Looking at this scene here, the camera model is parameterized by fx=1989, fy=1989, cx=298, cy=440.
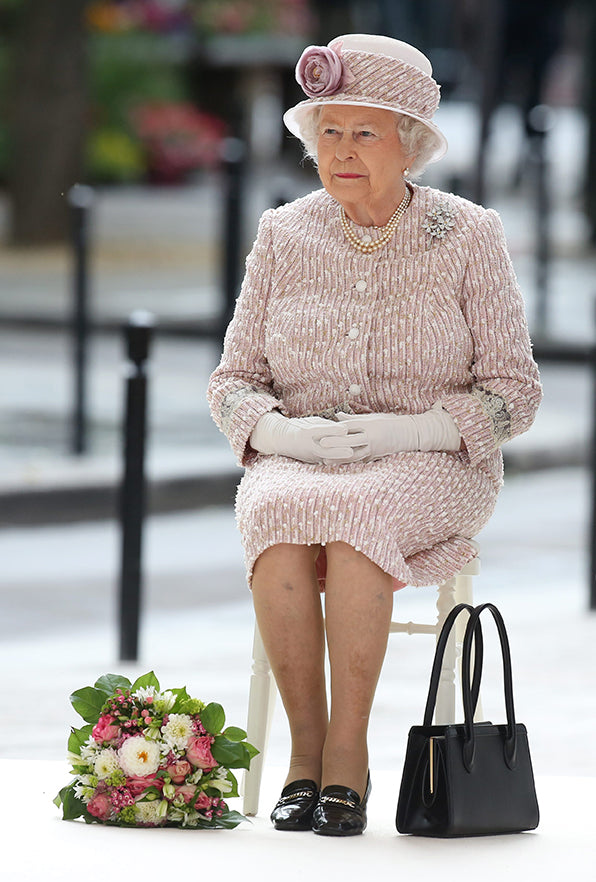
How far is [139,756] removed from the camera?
4.00 metres

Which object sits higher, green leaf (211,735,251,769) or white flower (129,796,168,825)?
green leaf (211,735,251,769)

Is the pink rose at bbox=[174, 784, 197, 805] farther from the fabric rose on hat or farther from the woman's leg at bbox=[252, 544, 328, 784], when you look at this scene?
the fabric rose on hat

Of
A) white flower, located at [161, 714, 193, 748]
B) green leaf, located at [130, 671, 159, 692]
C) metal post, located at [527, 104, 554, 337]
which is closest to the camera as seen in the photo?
white flower, located at [161, 714, 193, 748]

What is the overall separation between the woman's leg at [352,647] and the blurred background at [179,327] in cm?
108

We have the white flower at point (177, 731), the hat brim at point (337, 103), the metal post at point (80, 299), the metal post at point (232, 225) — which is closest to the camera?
the white flower at point (177, 731)

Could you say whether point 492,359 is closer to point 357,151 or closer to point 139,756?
point 357,151

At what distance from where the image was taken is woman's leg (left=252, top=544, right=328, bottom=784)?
13.4 feet

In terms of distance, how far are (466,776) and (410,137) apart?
1.39 m

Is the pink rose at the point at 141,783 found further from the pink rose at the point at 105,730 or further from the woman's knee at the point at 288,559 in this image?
the woman's knee at the point at 288,559

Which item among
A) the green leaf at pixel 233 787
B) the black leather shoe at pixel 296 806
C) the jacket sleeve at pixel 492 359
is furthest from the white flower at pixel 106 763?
the jacket sleeve at pixel 492 359

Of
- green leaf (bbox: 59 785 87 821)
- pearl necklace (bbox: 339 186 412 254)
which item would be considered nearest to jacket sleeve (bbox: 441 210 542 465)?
pearl necklace (bbox: 339 186 412 254)

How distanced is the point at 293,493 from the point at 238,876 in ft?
2.60

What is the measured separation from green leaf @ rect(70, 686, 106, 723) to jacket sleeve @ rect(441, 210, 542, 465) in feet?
3.10

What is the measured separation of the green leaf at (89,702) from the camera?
4148 mm
